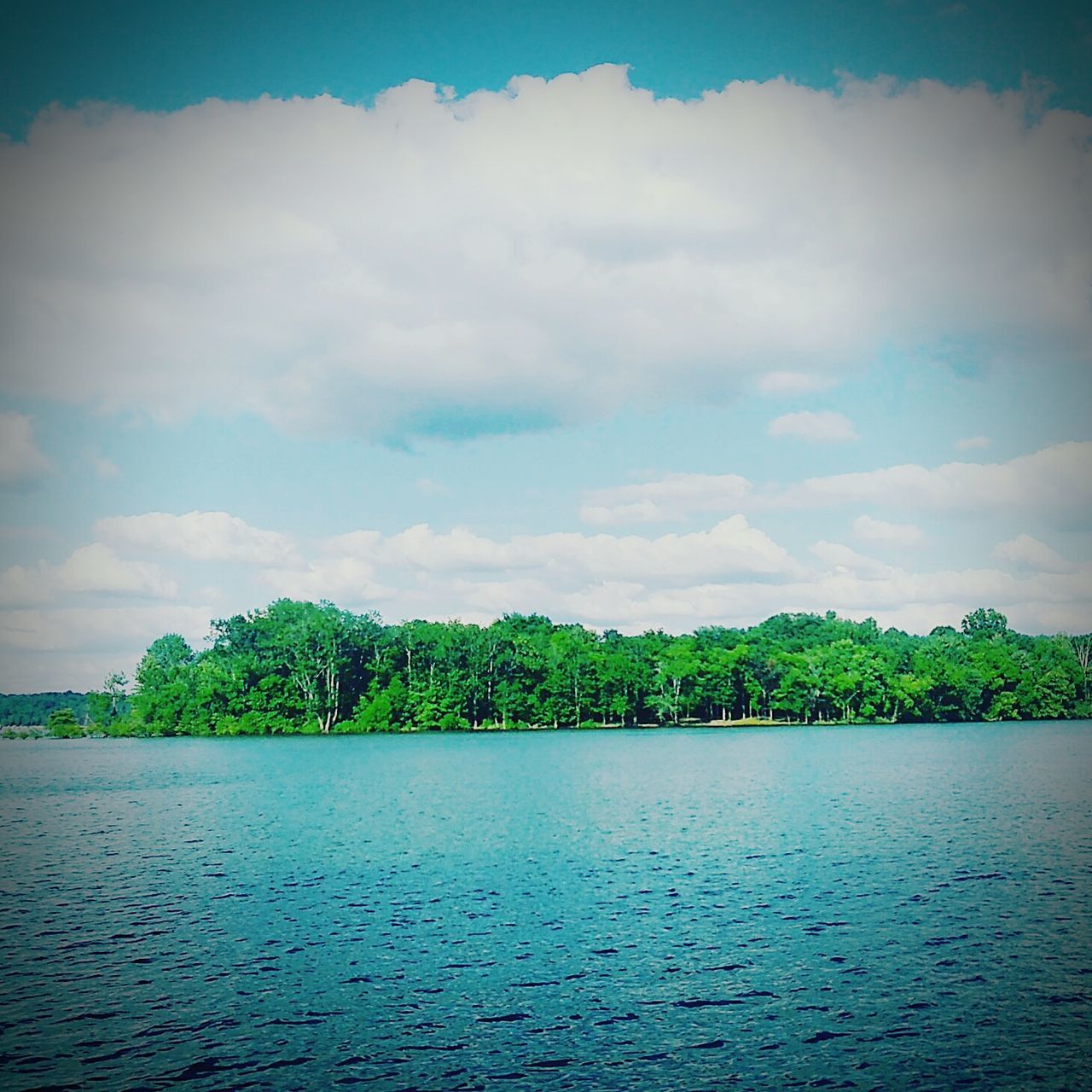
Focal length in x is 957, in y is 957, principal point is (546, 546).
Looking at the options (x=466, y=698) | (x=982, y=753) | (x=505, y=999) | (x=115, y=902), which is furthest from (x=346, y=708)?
(x=505, y=999)

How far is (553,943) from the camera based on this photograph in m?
32.4

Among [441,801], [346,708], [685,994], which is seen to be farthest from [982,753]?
[346,708]

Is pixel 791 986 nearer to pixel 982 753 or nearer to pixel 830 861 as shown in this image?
pixel 830 861

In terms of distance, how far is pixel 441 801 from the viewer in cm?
7119

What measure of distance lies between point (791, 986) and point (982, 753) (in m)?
93.7

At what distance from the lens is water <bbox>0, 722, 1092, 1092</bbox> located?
22797mm

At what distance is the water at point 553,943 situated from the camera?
74.8 ft

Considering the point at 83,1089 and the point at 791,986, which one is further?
the point at 791,986

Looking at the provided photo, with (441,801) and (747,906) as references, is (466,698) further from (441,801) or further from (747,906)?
(747,906)

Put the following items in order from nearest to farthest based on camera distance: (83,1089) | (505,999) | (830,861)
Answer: (83,1089) < (505,999) < (830,861)

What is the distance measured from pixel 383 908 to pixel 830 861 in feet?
70.8

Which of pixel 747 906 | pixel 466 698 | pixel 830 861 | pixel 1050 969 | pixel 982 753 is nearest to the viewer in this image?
pixel 1050 969

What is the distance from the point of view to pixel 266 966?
30188mm

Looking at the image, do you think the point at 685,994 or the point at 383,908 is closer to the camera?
the point at 685,994
